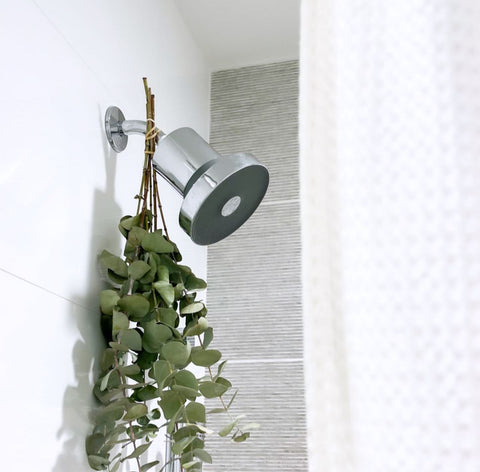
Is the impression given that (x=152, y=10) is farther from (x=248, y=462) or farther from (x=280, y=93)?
(x=248, y=462)

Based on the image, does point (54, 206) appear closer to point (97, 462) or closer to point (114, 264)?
point (114, 264)

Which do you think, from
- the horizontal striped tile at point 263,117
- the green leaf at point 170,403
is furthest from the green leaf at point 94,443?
the horizontal striped tile at point 263,117

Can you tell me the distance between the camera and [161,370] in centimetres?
73

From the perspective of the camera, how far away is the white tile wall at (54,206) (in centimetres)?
65

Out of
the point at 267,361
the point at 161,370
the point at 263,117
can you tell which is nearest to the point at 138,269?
the point at 161,370

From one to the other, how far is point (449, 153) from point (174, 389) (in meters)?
0.61

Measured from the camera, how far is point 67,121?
0.80m

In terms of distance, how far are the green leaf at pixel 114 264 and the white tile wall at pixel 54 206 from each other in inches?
0.8

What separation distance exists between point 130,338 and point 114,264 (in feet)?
0.37

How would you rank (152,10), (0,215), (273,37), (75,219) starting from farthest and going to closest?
(273,37), (152,10), (75,219), (0,215)

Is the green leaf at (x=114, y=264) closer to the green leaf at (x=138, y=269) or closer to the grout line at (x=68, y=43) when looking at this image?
the green leaf at (x=138, y=269)

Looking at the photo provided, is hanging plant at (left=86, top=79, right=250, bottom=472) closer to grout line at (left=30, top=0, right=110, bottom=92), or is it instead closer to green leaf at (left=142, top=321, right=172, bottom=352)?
green leaf at (left=142, top=321, right=172, bottom=352)

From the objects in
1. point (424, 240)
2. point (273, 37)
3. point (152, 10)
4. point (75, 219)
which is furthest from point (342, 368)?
point (273, 37)

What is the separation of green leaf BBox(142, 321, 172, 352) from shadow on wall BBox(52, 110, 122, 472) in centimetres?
9
